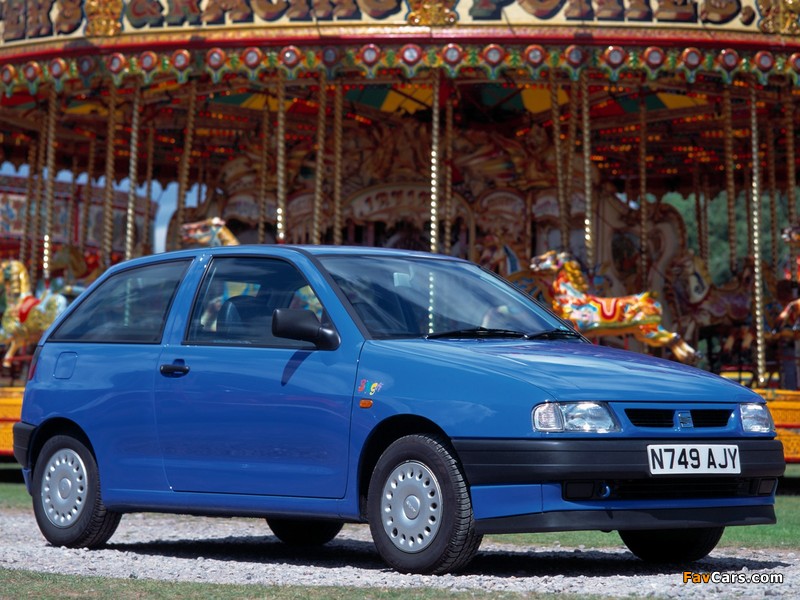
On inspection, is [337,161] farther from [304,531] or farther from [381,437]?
[381,437]

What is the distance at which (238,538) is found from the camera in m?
9.80

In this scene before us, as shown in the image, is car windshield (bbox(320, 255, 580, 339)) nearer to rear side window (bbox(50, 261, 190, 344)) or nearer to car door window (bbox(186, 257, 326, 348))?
car door window (bbox(186, 257, 326, 348))

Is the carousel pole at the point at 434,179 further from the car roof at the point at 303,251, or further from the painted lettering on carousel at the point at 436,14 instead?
the car roof at the point at 303,251

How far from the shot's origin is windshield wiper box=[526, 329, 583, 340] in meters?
7.99

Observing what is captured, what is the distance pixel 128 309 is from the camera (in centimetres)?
894

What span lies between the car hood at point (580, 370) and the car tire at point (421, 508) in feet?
1.41

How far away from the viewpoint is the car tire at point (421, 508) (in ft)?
22.5

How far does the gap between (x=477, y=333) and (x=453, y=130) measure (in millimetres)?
13133

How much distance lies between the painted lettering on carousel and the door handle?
9186 mm

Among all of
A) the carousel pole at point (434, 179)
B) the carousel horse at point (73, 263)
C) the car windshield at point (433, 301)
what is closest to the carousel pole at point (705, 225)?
the carousel pole at point (434, 179)

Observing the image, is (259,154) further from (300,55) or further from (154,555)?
(154,555)

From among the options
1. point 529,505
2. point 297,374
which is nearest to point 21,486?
point 297,374

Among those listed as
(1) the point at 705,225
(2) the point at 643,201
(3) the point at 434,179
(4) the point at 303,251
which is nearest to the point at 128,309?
(4) the point at 303,251

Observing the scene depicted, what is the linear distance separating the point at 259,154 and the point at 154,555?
13.4 meters
